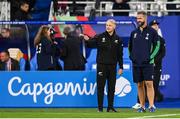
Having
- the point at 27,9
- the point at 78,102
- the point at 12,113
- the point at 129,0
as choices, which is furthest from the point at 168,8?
the point at 12,113

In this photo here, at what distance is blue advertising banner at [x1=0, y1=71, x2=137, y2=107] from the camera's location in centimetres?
1695

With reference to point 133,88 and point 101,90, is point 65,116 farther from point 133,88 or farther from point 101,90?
point 133,88

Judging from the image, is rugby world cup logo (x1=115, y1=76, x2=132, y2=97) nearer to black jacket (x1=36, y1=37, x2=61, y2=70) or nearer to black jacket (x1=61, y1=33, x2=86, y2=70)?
black jacket (x1=61, y1=33, x2=86, y2=70)

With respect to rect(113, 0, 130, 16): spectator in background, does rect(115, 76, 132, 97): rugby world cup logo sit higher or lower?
lower

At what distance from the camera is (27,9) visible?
19.8m

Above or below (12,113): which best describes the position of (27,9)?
above

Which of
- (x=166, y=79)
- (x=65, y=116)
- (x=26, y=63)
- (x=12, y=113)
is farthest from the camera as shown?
(x=166, y=79)

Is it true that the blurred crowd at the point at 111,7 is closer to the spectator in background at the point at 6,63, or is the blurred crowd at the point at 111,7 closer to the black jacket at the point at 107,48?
the spectator in background at the point at 6,63

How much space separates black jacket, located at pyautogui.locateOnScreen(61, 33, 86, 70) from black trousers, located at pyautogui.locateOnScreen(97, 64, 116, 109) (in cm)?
217

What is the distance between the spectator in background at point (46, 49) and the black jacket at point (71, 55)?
201 mm

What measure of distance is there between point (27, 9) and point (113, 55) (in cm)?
494

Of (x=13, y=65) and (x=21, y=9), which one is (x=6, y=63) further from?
(x=21, y=9)

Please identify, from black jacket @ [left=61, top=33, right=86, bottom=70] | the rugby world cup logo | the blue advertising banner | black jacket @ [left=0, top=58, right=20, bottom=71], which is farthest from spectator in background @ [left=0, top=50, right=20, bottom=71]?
the rugby world cup logo

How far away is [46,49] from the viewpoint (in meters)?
17.6
